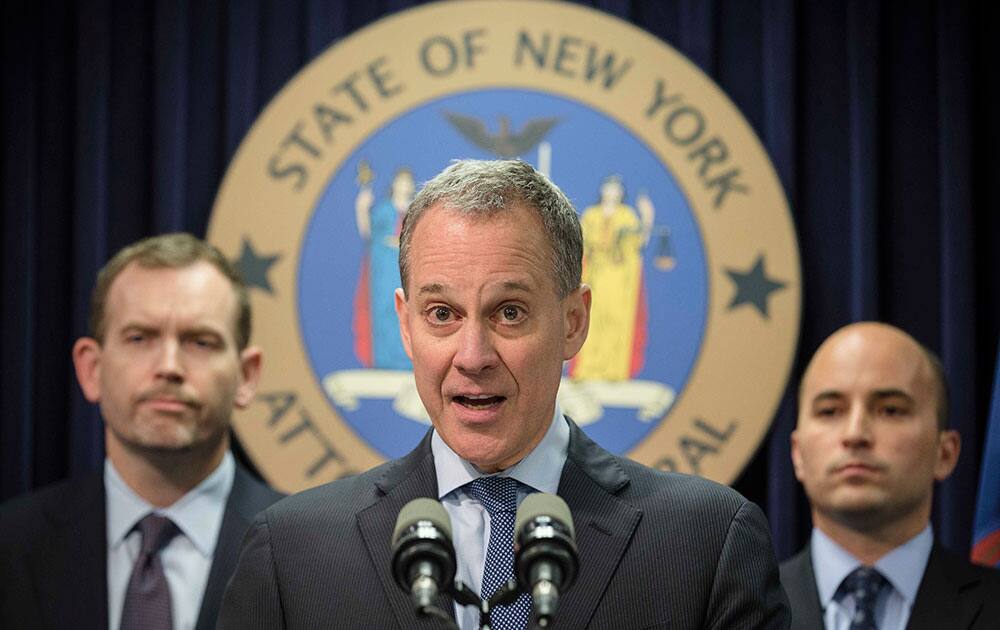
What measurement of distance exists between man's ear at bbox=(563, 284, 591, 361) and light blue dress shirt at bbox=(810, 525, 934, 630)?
1545mm

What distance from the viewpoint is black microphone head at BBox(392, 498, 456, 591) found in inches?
62.7

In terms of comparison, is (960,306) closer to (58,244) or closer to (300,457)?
(300,457)

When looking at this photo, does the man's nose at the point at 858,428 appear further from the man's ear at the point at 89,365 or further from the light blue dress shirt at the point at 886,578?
the man's ear at the point at 89,365

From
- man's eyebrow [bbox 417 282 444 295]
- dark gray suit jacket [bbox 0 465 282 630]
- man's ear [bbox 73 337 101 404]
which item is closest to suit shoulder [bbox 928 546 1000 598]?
dark gray suit jacket [bbox 0 465 282 630]

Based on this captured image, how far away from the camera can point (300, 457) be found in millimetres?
3930

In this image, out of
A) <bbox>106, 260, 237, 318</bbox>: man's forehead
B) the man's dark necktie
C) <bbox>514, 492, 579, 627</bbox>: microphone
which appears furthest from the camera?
<bbox>106, 260, 237, 318</bbox>: man's forehead

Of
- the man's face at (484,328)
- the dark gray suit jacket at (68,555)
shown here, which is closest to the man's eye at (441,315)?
the man's face at (484,328)

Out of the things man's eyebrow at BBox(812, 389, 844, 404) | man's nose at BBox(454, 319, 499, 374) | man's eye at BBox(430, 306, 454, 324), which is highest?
man's eye at BBox(430, 306, 454, 324)

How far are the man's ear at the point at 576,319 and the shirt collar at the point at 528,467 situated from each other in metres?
0.11

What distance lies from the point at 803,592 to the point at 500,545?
5.35ft

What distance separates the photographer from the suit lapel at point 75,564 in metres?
3.26

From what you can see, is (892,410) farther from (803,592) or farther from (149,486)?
(149,486)

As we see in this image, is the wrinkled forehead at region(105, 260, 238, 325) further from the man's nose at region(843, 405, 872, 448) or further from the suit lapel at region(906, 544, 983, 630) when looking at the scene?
the suit lapel at region(906, 544, 983, 630)

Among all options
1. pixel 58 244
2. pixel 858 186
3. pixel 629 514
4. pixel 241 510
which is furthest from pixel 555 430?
pixel 58 244
